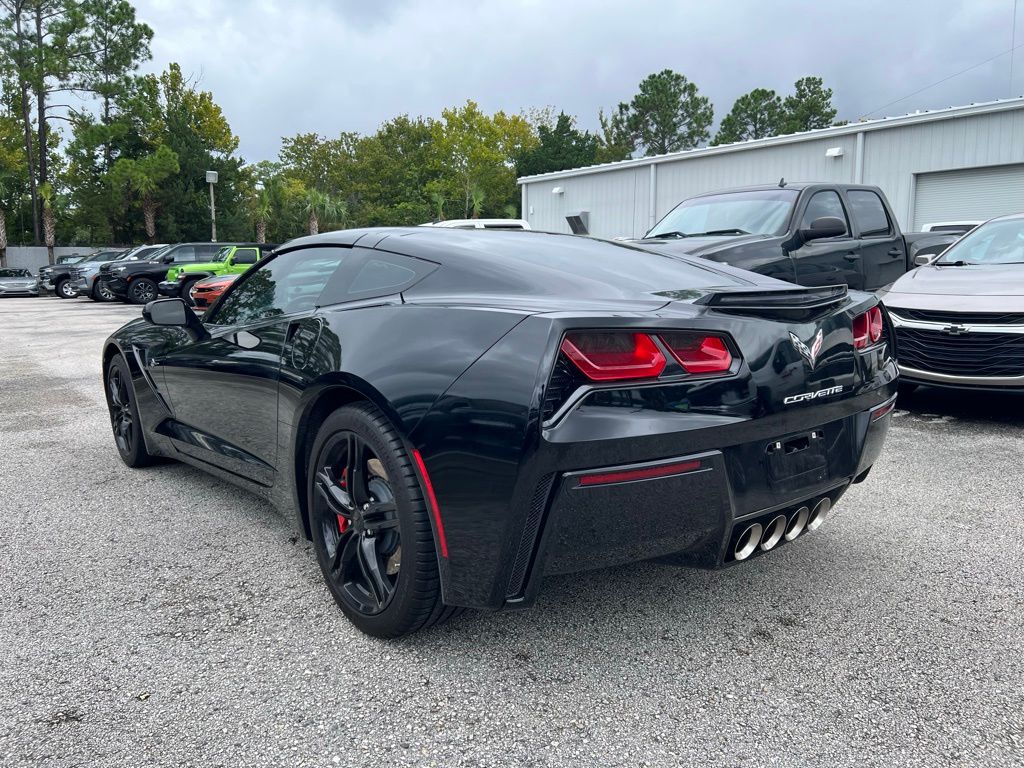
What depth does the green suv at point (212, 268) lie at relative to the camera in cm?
1780

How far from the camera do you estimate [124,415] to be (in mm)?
4738

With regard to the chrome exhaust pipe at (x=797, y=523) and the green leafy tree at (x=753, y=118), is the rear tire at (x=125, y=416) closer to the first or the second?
the chrome exhaust pipe at (x=797, y=523)

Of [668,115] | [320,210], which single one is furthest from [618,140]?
[320,210]

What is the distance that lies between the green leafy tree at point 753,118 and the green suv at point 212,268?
191 feet

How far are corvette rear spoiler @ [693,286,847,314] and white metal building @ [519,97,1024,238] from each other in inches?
572

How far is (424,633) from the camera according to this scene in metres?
2.57

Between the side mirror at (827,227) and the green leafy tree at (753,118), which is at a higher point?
the green leafy tree at (753,118)

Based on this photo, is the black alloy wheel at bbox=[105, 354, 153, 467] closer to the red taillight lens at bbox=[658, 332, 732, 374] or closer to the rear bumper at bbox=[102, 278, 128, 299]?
the red taillight lens at bbox=[658, 332, 732, 374]

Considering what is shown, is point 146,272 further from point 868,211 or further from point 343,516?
point 343,516

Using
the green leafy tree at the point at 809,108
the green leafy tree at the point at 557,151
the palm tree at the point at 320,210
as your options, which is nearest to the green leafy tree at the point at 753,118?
the green leafy tree at the point at 809,108

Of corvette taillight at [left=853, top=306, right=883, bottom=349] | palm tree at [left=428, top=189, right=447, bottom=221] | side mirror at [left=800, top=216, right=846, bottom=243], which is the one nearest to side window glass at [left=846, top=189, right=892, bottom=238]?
side mirror at [left=800, top=216, right=846, bottom=243]

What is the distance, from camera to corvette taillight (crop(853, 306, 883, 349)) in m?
2.75

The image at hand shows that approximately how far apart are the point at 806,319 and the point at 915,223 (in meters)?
17.8

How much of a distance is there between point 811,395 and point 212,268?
19.5 metres
